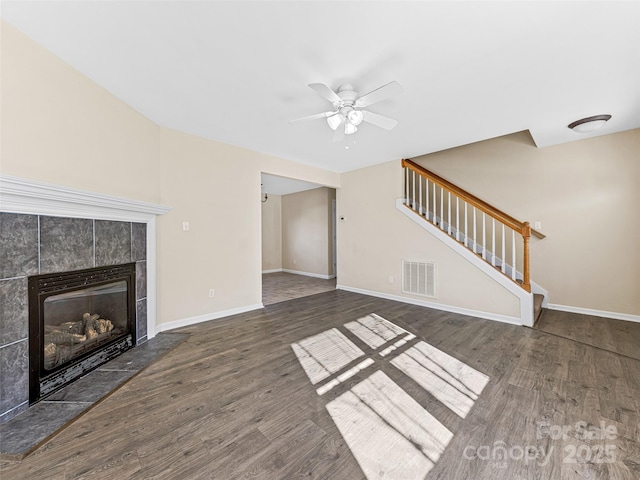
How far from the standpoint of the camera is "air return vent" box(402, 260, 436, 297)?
4113 mm

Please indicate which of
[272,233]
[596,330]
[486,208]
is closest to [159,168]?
[486,208]

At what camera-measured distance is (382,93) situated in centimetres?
199

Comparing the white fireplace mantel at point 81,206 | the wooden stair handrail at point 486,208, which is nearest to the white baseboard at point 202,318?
the white fireplace mantel at point 81,206

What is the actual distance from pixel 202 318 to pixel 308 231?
435 cm

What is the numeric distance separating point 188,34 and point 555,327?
4.78 meters

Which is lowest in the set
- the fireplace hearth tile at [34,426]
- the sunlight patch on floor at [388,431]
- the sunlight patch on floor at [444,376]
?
the sunlight patch on floor at [388,431]

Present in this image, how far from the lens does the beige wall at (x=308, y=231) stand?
6883mm

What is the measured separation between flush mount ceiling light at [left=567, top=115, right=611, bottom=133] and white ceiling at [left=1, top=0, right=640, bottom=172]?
0.09 metres

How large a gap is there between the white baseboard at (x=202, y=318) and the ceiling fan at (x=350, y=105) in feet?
9.11

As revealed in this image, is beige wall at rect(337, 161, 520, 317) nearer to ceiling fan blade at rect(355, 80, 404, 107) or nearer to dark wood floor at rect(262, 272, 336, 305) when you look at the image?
dark wood floor at rect(262, 272, 336, 305)

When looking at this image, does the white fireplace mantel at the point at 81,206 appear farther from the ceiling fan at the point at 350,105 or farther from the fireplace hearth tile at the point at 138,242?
the ceiling fan at the point at 350,105

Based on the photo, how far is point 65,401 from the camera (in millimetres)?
1798

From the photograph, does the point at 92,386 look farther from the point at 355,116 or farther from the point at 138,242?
the point at 355,116

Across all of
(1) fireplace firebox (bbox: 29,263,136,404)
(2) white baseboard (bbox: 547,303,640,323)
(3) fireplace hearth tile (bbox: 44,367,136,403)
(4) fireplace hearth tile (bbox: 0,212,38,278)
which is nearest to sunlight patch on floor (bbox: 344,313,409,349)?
(3) fireplace hearth tile (bbox: 44,367,136,403)
